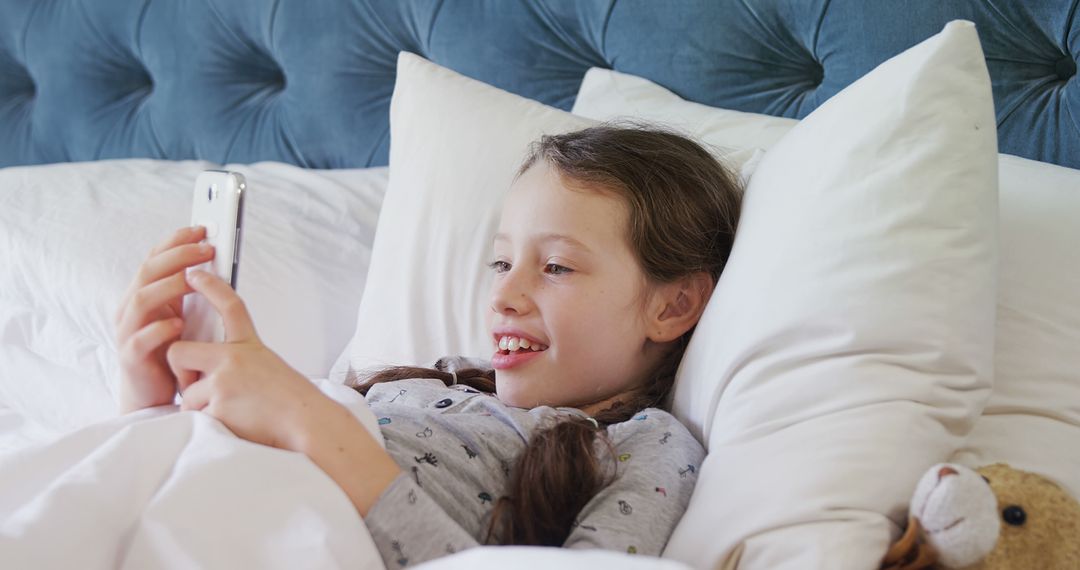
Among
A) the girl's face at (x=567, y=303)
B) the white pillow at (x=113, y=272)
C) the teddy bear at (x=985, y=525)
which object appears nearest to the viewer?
the teddy bear at (x=985, y=525)

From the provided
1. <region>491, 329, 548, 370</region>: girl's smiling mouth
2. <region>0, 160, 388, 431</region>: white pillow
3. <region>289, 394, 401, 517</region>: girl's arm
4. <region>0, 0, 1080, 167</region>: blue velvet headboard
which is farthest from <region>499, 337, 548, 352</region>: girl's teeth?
<region>0, 0, 1080, 167</region>: blue velvet headboard

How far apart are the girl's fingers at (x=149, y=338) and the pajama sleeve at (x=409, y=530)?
0.79 feet

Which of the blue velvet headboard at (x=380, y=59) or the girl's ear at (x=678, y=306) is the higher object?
the blue velvet headboard at (x=380, y=59)

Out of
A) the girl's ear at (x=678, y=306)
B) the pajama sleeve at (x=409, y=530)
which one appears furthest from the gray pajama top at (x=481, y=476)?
the girl's ear at (x=678, y=306)

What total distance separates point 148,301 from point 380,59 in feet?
2.61

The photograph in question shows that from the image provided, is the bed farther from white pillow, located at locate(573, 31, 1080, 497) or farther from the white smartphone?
A: the white smartphone

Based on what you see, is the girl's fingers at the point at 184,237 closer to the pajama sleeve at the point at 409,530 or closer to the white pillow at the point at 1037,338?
the pajama sleeve at the point at 409,530

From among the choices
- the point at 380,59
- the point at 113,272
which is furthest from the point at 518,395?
the point at 380,59

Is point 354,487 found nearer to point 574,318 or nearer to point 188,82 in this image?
point 574,318

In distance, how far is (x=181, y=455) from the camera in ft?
2.20

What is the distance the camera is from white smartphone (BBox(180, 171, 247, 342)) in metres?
0.78

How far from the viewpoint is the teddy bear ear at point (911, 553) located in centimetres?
62

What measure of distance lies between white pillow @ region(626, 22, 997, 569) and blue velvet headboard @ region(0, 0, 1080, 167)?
1.09 feet

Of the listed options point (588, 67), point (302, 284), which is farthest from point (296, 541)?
point (588, 67)
